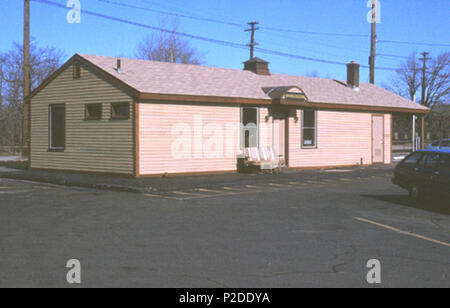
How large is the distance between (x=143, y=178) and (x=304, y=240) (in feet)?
36.8

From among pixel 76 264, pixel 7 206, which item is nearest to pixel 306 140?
pixel 7 206

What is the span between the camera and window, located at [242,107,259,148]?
22.4 m

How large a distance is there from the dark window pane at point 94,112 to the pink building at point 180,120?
0.04 meters

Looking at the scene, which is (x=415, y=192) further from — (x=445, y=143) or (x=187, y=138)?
(x=445, y=143)

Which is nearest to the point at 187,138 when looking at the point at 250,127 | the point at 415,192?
the point at 250,127

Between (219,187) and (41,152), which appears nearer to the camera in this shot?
(219,187)

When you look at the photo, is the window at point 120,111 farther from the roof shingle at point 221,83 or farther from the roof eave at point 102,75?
the roof shingle at point 221,83

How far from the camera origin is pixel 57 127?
72.8ft

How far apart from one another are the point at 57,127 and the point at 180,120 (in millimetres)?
5824

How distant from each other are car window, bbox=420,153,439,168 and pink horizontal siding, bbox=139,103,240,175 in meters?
9.49

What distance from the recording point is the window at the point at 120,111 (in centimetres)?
1928

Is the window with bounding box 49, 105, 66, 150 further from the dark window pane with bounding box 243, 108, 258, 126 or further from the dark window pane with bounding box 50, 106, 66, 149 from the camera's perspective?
the dark window pane with bounding box 243, 108, 258, 126
